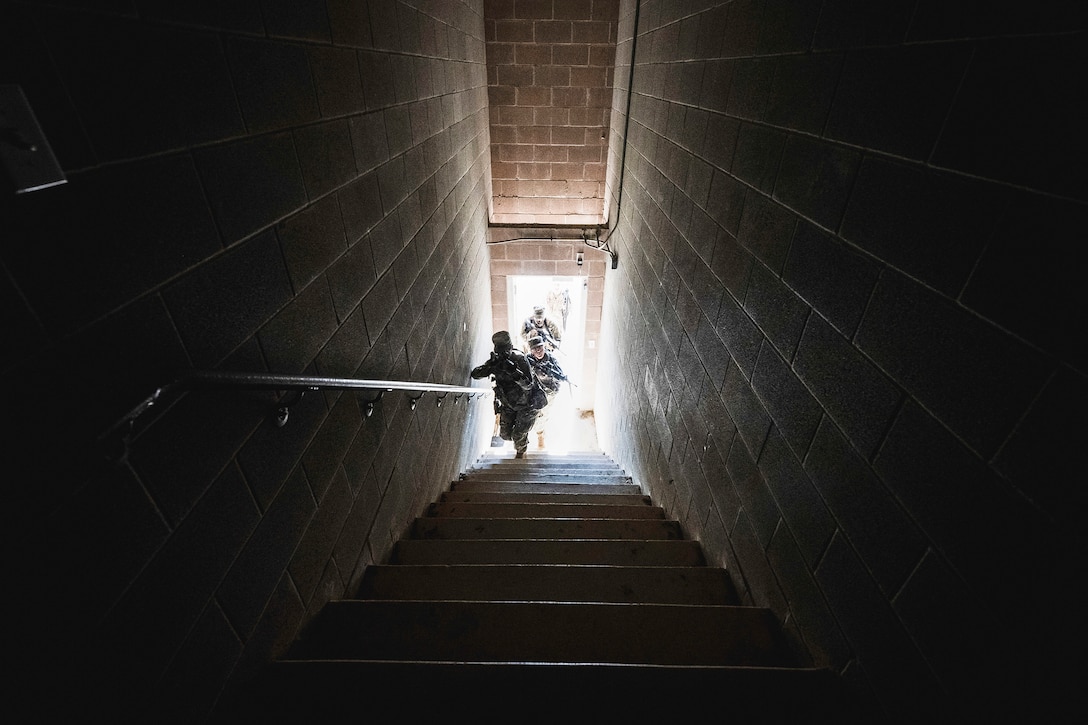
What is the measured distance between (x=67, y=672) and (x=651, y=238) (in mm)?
3630

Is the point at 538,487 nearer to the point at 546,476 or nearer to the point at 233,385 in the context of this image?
the point at 546,476

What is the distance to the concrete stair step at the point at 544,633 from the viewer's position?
1610 mm

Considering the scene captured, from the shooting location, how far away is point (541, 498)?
3.50m

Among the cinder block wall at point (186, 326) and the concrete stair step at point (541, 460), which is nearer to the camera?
the cinder block wall at point (186, 326)

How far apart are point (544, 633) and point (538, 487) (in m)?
2.24

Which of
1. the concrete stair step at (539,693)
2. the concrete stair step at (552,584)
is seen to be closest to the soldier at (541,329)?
the concrete stair step at (552,584)

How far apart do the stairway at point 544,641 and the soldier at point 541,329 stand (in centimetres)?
352

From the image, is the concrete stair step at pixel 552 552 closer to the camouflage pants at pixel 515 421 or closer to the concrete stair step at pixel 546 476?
the concrete stair step at pixel 546 476

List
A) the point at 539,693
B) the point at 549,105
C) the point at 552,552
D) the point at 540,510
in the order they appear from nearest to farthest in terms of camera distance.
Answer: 1. the point at 539,693
2. the point at 552,552
3. the point at 540,510
4. the point at 549,105

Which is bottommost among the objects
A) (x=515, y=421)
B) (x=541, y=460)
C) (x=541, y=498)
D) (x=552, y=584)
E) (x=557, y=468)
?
(x=541, y=460)

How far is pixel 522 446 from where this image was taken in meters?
5.95

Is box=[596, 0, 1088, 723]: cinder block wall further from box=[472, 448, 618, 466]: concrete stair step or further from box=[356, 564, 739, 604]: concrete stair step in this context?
box=[472, 448, 618, 466]: concrete stair step

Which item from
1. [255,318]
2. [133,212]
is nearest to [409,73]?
[255,318]

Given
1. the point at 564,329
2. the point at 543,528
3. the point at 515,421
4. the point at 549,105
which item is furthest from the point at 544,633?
the point at 564,329
